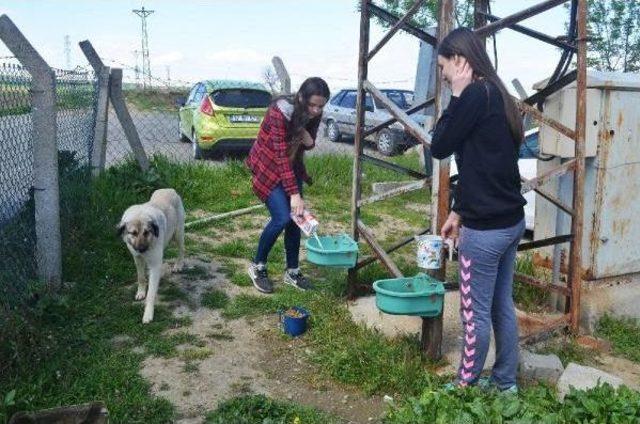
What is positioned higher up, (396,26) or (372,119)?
(396,26)

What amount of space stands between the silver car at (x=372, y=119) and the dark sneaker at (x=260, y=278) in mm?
8810

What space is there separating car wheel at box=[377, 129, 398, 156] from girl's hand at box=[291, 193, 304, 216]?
9929mm

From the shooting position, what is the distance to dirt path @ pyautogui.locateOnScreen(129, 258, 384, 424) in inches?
134

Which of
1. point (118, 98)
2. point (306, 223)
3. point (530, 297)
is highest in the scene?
point (118, 98)

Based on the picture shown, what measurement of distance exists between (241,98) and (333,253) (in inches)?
325

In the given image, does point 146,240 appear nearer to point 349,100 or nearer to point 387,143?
point 387,143

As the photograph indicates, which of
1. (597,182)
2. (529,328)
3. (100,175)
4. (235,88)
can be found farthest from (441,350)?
(235,88)

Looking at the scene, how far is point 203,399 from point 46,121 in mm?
2421

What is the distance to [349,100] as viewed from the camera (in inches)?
663

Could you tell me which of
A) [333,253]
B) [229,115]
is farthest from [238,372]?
[229,115]

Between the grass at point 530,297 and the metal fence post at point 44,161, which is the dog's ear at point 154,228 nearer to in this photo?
the metal fence post at point 44,161

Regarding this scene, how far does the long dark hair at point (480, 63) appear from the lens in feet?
9.32

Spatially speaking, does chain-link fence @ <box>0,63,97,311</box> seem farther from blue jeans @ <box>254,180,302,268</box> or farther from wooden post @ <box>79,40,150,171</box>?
blue jeans @ <box>254,180,302,268</box>

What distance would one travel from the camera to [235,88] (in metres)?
11.7
